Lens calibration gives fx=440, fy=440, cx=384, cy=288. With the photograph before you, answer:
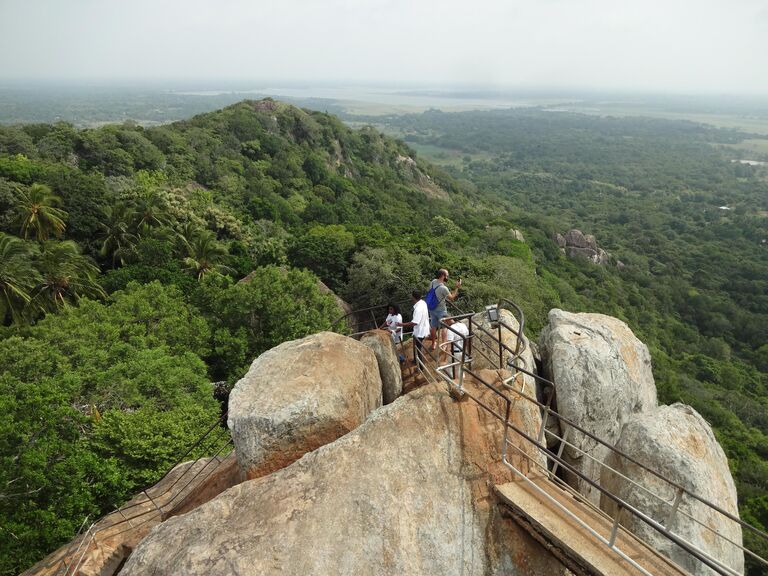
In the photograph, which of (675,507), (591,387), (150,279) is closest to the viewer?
(675,507)

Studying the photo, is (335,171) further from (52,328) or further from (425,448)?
(425,448)

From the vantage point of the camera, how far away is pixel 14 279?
22.6 metres

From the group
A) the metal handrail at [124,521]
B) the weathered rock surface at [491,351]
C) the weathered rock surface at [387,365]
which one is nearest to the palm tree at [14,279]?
the metal handrail at [124,521]

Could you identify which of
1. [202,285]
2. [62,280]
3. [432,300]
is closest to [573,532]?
[432,300]

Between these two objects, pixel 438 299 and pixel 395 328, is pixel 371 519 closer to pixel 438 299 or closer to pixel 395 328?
pixel 438 299

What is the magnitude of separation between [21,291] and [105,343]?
740 centimetres

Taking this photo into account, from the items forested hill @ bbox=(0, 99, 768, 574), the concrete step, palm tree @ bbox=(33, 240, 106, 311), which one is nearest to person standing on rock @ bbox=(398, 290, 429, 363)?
the concrete step

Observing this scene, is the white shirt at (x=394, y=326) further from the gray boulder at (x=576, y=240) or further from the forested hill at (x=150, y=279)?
the gray boulder at (x=576, y=240)

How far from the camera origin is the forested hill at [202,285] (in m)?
14.4

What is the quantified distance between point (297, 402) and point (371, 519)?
317 cm

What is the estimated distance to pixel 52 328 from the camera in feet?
64.2

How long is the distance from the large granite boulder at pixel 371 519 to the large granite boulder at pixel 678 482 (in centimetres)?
485

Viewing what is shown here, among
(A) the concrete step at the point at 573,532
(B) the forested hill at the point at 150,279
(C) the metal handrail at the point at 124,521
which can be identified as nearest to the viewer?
(A) the concrete step at the point at 573,532

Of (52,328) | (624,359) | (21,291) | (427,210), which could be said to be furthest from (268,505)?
(427,210)
